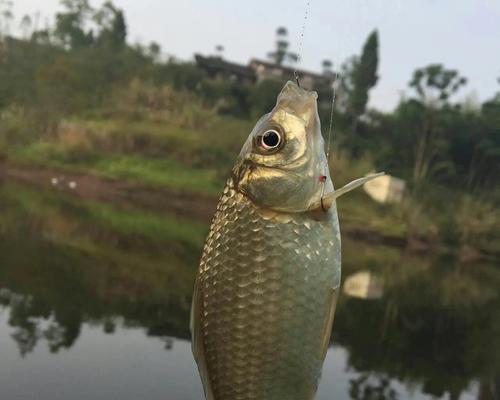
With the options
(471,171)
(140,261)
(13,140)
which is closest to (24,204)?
(140,261)

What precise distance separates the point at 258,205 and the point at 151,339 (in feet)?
21.9

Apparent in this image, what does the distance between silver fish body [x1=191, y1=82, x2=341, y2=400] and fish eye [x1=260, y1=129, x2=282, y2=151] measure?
13cm

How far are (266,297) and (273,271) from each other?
2.6 inches

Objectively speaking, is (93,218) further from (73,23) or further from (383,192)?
(73,23)

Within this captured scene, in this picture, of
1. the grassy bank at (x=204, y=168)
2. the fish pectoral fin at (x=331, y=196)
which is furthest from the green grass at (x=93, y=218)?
the fish pectoral fin at (x=331, y=196)

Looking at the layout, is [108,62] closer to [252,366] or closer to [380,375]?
[380,375]

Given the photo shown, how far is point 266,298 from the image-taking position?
1451mm

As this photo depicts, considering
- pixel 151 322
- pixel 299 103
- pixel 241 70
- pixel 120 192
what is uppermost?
pixel 241 70

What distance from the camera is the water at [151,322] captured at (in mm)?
6504

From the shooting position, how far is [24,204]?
18.2 meters

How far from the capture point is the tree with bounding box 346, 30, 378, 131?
1489 inches

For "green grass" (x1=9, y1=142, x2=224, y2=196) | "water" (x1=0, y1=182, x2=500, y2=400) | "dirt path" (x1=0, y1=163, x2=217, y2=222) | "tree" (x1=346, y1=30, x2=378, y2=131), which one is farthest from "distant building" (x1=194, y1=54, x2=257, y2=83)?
"water" (x1=0, y1=182, x2=500, y2=400)

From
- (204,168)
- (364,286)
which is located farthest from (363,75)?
(364,286)

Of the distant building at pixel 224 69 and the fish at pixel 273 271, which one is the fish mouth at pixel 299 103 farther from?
the distant building at pixel 224 69
